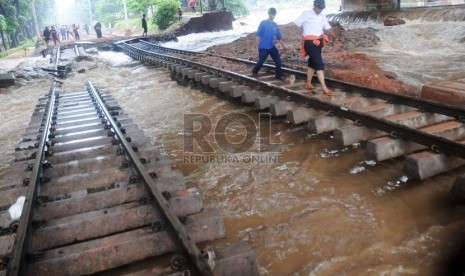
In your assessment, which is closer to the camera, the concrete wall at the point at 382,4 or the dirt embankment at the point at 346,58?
the dirt embankment at the point at 346,58

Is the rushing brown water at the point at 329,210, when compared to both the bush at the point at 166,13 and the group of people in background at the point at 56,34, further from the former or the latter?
the bush at the point at 166,13

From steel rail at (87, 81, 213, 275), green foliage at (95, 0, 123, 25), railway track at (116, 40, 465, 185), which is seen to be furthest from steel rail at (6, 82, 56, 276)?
green foliage at (95, 0, 123, 25)

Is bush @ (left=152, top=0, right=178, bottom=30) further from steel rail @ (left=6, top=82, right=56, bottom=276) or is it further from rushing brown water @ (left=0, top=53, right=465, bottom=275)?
steel rail @ (left=6, top=82, right=56, bottom=276)

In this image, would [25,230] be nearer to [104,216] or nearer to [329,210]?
[104,216]

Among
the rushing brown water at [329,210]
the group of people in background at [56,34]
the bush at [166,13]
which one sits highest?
the bush at [166,13]

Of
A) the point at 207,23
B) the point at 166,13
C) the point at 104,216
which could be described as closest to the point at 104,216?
the point at 104,216

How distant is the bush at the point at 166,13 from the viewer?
33.4 meters

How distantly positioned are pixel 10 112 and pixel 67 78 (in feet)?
13.9

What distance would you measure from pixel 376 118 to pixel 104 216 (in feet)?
11.3

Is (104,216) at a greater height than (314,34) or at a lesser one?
lesser

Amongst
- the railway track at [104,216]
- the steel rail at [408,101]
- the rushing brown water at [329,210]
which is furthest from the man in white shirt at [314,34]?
the railway track at [104,216]

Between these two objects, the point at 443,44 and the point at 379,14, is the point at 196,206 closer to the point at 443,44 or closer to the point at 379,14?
the point at 443,44

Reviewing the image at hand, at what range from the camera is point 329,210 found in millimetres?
3584

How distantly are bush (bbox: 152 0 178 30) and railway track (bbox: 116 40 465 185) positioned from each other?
27.5m
